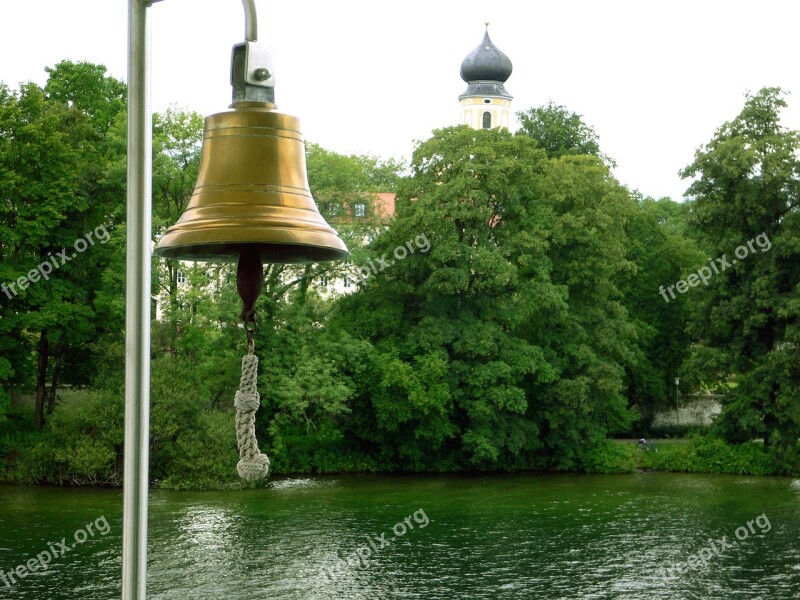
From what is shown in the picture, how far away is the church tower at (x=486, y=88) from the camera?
3066 inches

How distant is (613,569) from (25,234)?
19.9 m

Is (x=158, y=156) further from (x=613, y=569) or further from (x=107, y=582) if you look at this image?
(x=613, y=569)

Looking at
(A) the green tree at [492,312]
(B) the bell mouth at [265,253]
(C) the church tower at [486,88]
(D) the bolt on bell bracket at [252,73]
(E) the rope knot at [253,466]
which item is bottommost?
(E) the rope knot at [253,466]

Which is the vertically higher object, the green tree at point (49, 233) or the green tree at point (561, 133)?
the green tree at point (561, 133)

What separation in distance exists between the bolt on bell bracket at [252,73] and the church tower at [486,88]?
74821mm

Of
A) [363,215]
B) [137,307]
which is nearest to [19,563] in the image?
[363,215]

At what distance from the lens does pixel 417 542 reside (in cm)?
2838

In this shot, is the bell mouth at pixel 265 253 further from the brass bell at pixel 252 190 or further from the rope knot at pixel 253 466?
the rope knot at pixel 253 466

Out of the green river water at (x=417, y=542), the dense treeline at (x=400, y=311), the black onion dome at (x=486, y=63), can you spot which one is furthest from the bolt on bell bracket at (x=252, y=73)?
the black onion dome at (x=486, y=63)

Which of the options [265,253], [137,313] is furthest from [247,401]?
[265,253]

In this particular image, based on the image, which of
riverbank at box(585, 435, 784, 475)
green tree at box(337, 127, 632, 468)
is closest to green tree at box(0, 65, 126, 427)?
green tree at box(337, 127, 632, 468)

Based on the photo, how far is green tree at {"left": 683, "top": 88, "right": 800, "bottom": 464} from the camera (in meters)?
39.3

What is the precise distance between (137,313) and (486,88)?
77.5m

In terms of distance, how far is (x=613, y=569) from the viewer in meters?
25.3
